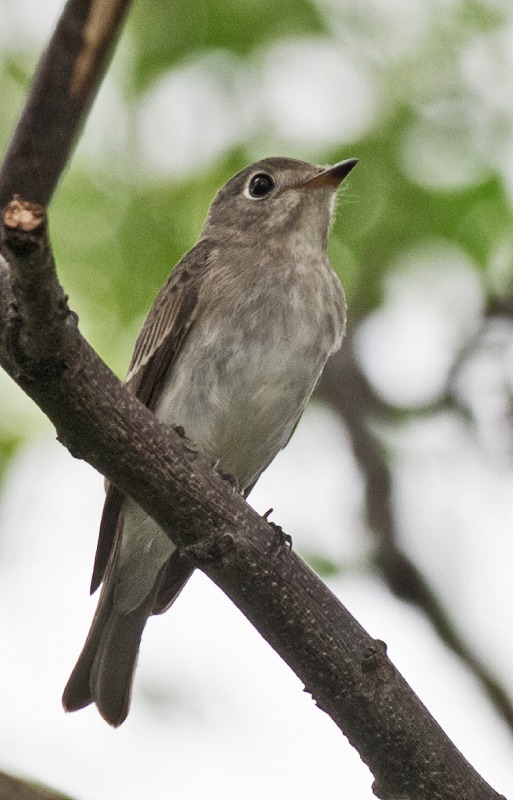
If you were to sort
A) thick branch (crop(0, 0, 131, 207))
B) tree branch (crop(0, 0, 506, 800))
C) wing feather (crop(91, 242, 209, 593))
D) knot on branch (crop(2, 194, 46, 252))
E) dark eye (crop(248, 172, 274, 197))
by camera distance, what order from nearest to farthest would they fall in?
1. thick branch (crop(0, 0, 131, 207))
2. knot on branch (crop(2, 194, 46, 252))
3. tree branch (crop(0, 0, 506, 800))
4. wing feather (crop(91, 242, 209, 593))
5. dark eye (crop(248, 172, 274, 197))

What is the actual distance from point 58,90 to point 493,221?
15.0ft

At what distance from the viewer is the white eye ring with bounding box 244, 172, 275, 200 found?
629cm

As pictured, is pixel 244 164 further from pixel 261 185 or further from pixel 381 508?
pixel 381 508

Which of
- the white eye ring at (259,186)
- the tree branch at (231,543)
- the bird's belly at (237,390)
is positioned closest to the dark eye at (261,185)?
the white eye ring at (259,186)

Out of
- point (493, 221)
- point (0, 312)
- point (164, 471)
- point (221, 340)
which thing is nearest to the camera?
point (0, 312)

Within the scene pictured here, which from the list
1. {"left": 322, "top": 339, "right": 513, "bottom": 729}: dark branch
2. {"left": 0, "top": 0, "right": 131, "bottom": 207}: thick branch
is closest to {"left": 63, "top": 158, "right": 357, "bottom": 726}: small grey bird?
{"left": 322, "top": 339, "right": 513, "bottom": 729}: dark branch

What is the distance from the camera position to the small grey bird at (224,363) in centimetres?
539

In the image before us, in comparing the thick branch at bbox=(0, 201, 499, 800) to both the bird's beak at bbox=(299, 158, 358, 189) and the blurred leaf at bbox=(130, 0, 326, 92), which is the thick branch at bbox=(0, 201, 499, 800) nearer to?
the bird's beak at bbox=(299, 158, 358, 189)

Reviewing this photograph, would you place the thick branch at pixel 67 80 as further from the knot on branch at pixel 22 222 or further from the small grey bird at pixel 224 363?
the small grey bird at pixel 224 363

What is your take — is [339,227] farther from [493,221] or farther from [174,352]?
[174,352]

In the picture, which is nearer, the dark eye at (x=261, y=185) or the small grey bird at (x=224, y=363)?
the small grey bird at (x=224, y=363)

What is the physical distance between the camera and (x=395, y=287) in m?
6.95

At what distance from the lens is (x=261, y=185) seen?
6.32 meters

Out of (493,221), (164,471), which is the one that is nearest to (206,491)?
(164,471)
